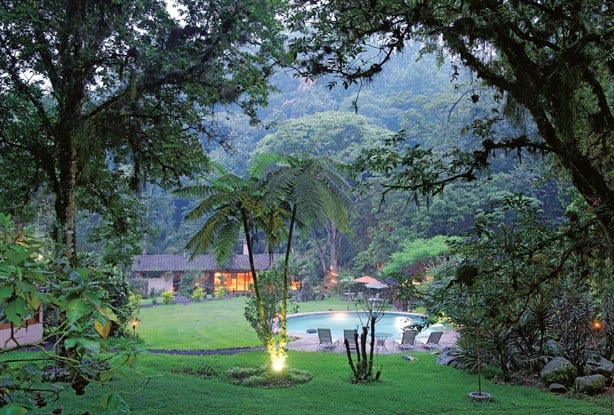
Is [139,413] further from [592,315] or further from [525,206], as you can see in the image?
[592,315]

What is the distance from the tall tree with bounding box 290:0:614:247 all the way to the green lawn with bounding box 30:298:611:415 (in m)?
2.94

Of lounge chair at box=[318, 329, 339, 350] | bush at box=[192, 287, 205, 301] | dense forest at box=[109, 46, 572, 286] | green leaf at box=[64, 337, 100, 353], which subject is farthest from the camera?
bush at box=[192, 287, 205, 301]

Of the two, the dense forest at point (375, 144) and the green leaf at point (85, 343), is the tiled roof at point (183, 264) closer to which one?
the dense forest at point (375, 144)

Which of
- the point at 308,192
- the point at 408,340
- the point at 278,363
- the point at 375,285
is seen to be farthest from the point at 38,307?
the point at 375,285

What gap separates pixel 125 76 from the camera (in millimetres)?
6453

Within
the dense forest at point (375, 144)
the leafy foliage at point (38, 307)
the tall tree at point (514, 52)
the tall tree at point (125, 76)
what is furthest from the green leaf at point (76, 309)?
the dense forest at point (375, 144)

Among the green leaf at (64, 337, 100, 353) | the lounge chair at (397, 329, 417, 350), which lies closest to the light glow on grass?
the lounge chair at (397, 329, 417, 350)

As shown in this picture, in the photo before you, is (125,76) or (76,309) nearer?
(76,309)

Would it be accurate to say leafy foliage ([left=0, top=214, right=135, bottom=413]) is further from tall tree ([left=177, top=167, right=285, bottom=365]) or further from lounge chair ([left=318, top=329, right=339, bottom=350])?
lounge chair ([left=318, top=329, right=339, bottom=350])

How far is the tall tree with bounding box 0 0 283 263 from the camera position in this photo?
601 cm

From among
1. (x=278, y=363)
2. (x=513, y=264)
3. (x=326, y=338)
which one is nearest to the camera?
(x=513, y=264)

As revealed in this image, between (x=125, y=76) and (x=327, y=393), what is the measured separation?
5.08 m

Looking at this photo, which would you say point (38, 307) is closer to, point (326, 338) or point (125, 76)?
point (125, 76)

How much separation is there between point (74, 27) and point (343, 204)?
4915mm
